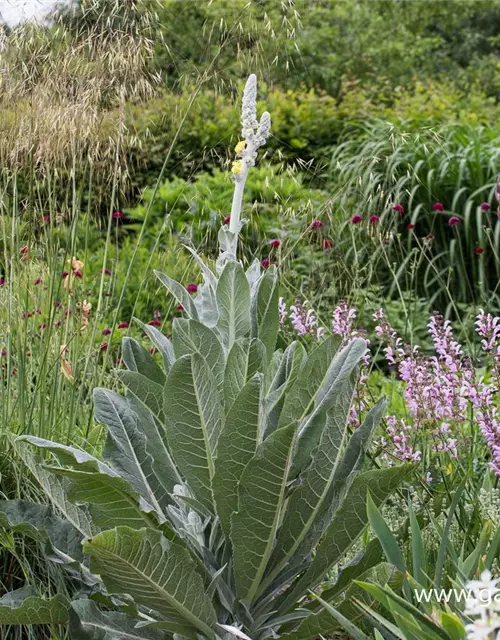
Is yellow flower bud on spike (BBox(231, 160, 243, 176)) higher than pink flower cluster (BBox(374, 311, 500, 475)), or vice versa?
yellow flower bud on spike (BBox(231, 160, 243, 176))

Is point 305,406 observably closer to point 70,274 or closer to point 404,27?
point 70,274

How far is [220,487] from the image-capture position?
184 centimetres

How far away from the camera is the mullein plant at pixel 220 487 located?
5.82ft

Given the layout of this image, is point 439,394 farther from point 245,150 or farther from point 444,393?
point 245,150

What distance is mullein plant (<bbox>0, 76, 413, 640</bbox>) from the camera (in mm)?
1772

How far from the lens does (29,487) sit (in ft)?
7.97

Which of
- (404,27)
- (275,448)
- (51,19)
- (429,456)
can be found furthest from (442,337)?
(404,27)

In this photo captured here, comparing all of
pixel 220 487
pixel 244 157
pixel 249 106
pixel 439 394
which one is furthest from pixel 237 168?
pixel 439 394

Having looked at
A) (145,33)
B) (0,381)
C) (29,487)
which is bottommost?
(29,487)

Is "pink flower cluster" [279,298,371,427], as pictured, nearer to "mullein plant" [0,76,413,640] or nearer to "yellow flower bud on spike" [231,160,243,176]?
"mullein plant" [0,76,413,640]

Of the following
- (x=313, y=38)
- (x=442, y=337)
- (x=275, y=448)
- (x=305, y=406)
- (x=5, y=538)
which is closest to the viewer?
(x=275, y=448)

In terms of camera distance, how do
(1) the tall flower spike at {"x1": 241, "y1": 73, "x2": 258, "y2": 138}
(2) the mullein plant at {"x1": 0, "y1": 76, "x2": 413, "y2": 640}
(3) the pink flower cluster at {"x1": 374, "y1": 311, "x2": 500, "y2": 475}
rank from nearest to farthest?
1. (2) the mullein plant at {"x1": 0, "y1": 76, "x2": 413, "y2": 640}
2. (1) the tall flower spike at {"x1": 241, "y1": 73, "x2": 258, "y2": 138}
3. (3) the pink flower cluster at {"x1": 374, "y1": 311, "x2": 500, "y2": 475}

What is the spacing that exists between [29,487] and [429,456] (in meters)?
1.31

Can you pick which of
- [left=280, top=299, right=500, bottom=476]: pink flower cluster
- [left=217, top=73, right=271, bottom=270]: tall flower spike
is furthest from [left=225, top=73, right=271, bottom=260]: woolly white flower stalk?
[left=280, top=299, right=500, bottom=476]: pink flower cluster
